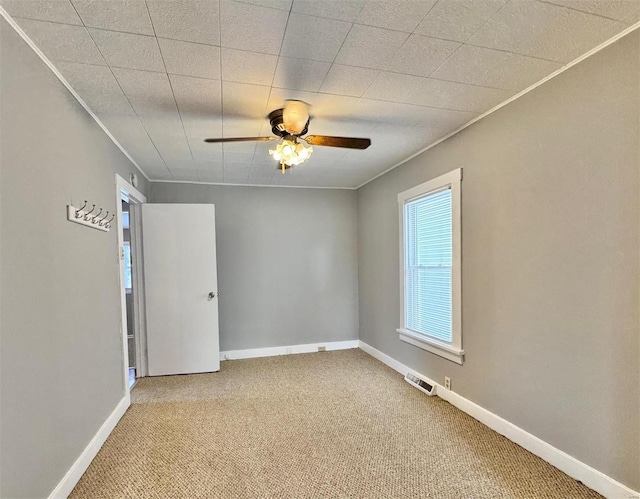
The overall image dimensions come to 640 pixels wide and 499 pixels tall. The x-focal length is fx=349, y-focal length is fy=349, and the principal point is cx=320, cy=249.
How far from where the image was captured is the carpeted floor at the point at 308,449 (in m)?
1.98

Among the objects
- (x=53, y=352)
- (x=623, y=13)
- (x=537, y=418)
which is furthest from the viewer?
(x=537, y=418)

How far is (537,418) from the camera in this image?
2.23m

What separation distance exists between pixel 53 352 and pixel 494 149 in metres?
3.06

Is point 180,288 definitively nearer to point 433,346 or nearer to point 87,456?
point 87,456

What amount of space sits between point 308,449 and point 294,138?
2.14 metres

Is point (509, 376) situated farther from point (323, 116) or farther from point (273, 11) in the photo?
point (273, 11)

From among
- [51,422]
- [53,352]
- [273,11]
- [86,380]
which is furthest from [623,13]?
[86,380]

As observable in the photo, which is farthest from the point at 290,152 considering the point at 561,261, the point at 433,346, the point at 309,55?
the point at 433,346

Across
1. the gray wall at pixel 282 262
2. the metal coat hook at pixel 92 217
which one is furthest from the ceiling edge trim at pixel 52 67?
the gray wall at pixel 282 262

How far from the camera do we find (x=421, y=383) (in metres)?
3.39

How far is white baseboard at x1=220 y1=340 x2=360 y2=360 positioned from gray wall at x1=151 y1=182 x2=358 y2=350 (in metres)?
0.06

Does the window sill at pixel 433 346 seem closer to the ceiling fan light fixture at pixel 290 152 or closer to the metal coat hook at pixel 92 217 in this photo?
the ceiling fan light fixture at pixel 290 152

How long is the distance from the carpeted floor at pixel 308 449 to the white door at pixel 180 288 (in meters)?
0.51

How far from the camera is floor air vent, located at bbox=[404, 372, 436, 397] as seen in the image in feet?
10.6
